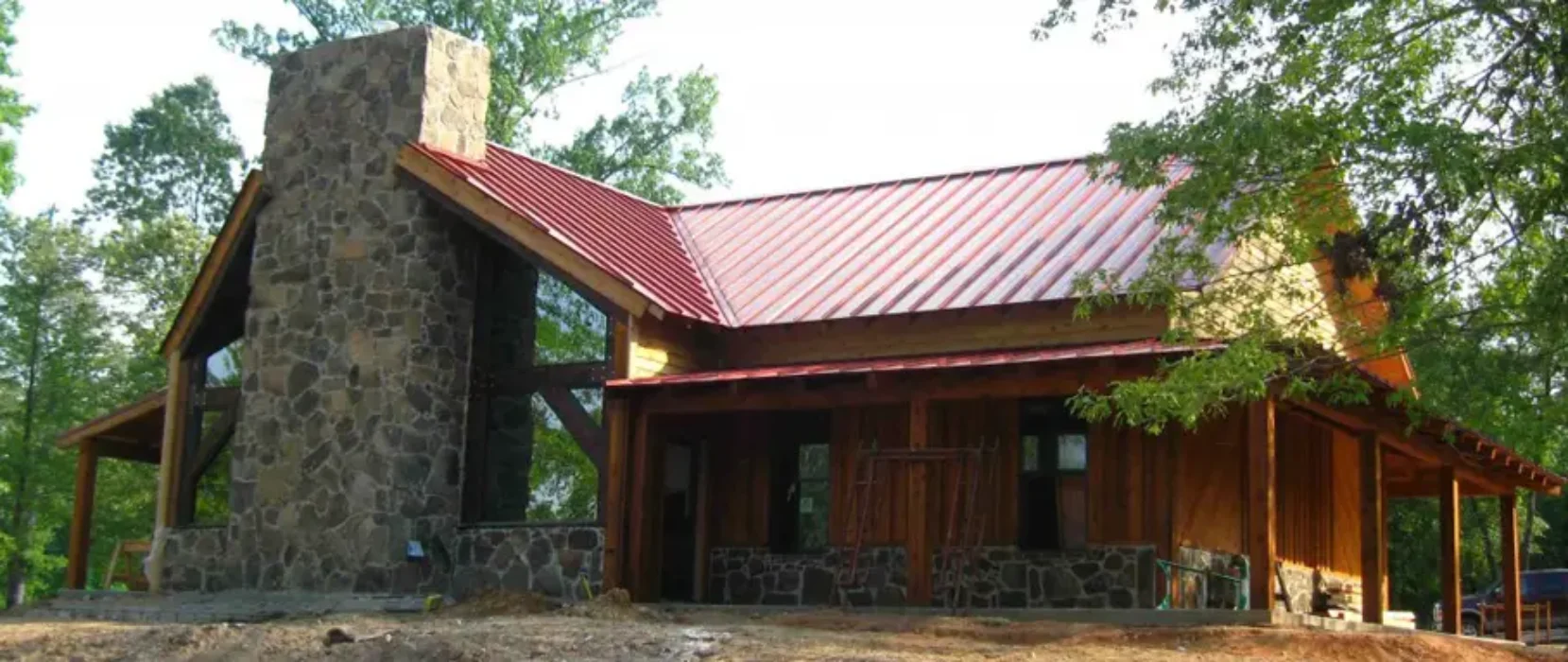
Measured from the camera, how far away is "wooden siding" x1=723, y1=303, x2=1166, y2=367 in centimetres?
1870

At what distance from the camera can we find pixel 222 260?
890 inches

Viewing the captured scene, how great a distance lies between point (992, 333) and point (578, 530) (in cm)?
488

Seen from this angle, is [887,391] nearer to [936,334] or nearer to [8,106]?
[936,334]

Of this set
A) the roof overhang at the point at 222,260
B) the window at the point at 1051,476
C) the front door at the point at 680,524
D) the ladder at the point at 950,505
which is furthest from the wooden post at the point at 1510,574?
Answer: the roof overhang at the point at 222,260

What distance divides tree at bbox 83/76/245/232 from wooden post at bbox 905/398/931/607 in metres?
33.5

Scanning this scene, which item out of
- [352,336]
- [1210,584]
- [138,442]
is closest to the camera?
[1210,584]

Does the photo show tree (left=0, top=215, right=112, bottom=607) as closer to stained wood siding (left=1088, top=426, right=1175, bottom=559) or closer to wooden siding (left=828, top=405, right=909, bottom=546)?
wooden siding (left=828, top=405, right=909, bottom=546)

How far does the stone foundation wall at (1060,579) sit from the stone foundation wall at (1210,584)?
373 mm

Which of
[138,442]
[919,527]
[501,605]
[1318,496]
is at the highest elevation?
[138,442]

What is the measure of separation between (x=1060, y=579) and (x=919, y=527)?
5.80 feet

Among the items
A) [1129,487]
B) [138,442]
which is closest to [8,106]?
[138,442]

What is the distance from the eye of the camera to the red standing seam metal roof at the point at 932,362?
54.4 ft

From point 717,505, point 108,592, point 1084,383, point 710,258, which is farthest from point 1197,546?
point 108,592

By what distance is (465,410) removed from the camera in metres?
20.9
